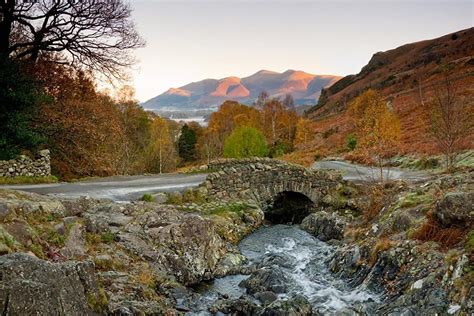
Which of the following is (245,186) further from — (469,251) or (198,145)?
(198,145)

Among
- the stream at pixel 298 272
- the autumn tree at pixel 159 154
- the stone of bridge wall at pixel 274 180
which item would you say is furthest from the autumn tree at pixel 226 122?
the stream at pixel 298 272

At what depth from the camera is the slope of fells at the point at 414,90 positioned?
199ft

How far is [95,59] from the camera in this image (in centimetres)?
2430

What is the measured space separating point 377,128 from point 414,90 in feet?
299

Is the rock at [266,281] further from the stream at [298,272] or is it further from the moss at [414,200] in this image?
the moss at [414,200]

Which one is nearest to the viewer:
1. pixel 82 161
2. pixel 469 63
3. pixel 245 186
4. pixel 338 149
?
pixel 245 186

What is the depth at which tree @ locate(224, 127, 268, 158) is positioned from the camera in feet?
165

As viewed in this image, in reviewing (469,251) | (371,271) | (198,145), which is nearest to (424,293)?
(469,251)

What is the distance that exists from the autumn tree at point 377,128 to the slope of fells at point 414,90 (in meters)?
3.38

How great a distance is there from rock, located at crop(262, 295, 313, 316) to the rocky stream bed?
38 millimetres

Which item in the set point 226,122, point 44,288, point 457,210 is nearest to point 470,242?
point 457,210

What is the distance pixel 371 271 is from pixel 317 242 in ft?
23.9

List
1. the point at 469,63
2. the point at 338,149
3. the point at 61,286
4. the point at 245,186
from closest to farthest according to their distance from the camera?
1. the point at 61,286
2. the point at 245,186
3. the point at 338,149
4. the point at 469,63

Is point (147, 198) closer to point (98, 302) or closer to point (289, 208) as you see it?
point (98, 302)
